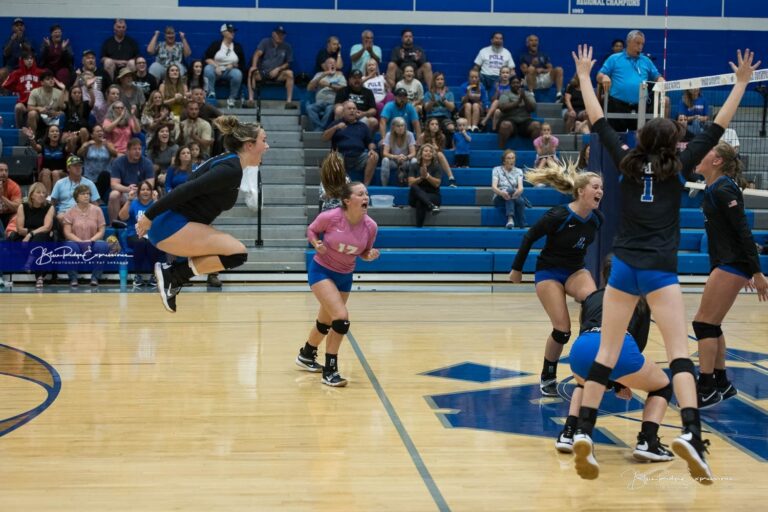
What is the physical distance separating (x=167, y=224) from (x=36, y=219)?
7590 millimetres

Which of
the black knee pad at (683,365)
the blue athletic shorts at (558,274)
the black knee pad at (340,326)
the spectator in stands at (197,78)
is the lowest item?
the black knee pad at (340,326)

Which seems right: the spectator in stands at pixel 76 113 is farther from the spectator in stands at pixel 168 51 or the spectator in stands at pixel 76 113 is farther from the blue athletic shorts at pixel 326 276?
the blue athletic shorts at pixel 326 276

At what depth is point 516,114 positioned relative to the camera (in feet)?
55.0

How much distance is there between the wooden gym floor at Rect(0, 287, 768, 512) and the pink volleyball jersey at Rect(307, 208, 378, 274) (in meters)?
1.03

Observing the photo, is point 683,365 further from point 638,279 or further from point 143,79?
point 143,79

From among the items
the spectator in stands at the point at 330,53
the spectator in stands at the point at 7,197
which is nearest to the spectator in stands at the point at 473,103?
the spectator in stands at the point at 330,53

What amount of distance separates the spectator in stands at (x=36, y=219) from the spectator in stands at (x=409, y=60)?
21.9 feet

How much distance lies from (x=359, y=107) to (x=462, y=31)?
3953mm

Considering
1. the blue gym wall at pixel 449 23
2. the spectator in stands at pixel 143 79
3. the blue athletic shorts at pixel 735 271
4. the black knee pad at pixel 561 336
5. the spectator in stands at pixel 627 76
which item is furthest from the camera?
the blue gym wall at pixel 449 23

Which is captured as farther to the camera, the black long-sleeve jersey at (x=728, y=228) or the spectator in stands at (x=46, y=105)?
the spectator in stands at (x=46, y=105)

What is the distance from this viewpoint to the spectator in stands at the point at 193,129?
15.3m

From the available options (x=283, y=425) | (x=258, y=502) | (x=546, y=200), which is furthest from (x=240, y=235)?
(x=258, y=502)

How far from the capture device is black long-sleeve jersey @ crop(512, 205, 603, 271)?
287 inches

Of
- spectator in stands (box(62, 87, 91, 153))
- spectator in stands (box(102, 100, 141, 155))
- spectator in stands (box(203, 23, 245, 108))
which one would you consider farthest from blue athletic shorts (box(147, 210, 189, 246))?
spectator in stands (box(203, 23, 245, 108))
